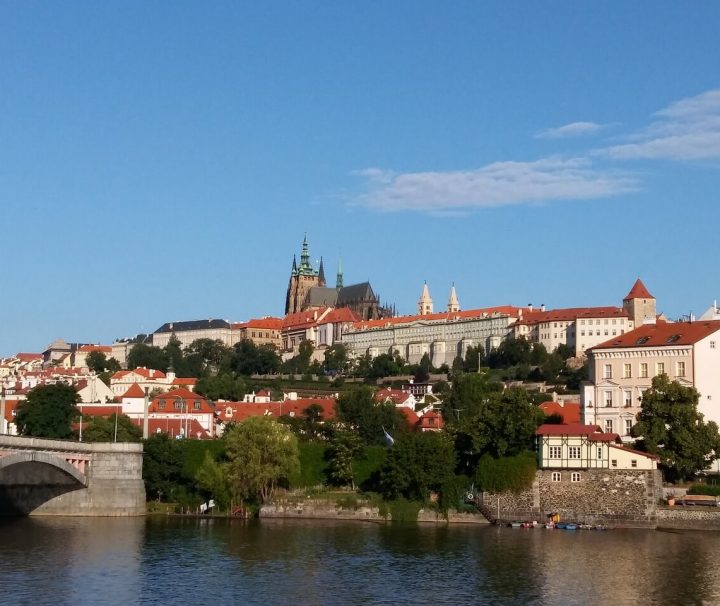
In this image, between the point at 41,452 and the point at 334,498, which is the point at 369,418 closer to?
the point at 334,498

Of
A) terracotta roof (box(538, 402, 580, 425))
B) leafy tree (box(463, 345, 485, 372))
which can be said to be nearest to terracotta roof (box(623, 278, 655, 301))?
leafy tree (box(463, 345, 485, 372))

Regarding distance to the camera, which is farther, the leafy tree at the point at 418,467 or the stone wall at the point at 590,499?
the leafy tree at the point at 418,467

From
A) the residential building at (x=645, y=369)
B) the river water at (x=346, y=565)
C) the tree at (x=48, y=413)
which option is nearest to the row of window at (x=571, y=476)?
the river water at (x=346, y=565)

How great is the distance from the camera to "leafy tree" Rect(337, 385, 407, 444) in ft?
289

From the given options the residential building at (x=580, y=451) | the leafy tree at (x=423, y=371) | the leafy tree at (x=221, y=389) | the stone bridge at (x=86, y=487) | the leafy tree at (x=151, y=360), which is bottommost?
the stone bridge at (x=86, y=487)

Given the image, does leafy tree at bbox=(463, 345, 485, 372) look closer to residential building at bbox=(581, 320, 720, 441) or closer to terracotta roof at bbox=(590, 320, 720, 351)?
terracotta roof at bbox=(590, 320, 720, 351)

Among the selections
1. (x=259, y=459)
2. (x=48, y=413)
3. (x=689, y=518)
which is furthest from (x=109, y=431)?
(x=689, y=518)

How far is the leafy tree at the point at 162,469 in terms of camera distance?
6944cm

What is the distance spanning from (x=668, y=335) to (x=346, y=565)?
1302 inches

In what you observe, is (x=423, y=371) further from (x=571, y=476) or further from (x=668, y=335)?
(x=571, y=476)

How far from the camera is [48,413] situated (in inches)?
3083

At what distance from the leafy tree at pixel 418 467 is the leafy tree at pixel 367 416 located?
68.0 feet

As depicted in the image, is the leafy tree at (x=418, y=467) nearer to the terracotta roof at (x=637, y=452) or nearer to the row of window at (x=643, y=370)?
the terracotta roof at (x=637, y=452)

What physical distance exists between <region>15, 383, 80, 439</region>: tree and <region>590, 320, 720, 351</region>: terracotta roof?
33.0m
